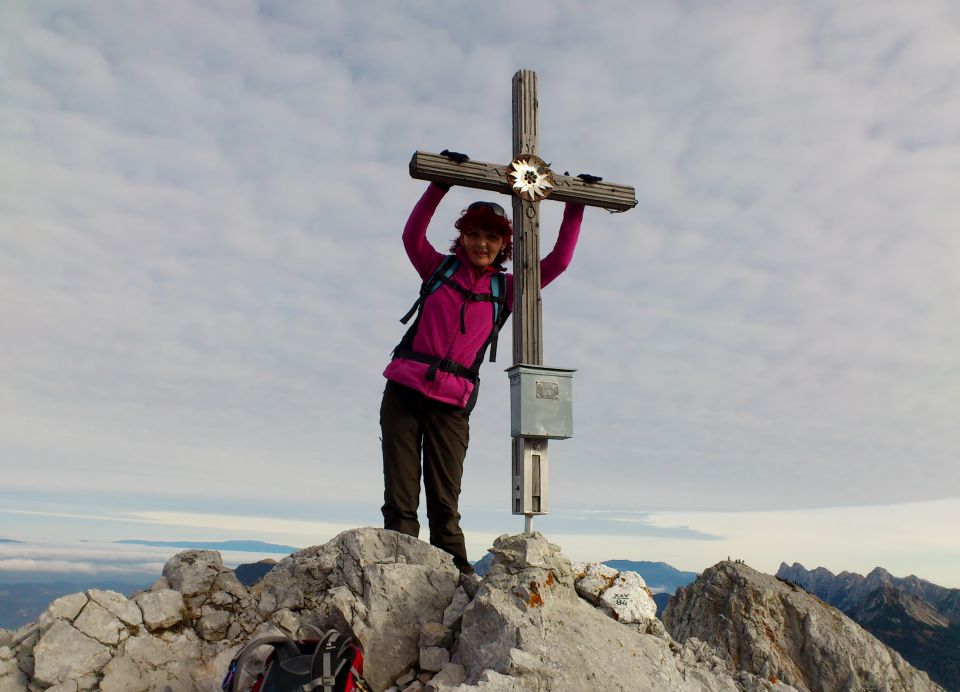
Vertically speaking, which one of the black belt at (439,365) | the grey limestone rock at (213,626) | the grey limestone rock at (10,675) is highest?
the black belt at (439,365)

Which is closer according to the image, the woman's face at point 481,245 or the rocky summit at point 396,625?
the rocky summit at point 396,625

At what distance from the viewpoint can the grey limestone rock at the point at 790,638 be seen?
509 inches

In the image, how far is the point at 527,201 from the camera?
912cm

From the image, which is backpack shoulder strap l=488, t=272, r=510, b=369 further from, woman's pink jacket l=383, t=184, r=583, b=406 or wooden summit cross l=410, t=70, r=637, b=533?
wooden summit cross l=410, t=70, r=637, b=533

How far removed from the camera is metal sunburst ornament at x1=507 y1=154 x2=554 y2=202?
905 cm

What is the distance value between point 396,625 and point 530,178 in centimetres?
566

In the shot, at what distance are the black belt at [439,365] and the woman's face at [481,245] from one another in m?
1.35

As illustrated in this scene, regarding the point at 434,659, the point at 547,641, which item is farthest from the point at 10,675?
the point at 547,641

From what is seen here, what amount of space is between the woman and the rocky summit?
0.80 metres

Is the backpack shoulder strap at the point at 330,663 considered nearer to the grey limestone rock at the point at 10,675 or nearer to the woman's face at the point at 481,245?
the grey limestone rock at the point at 10,675

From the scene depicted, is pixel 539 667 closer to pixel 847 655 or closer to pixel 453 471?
pixel 453 471

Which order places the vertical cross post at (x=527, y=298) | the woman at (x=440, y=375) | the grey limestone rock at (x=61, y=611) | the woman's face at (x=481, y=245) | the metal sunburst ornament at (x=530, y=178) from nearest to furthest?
the grey limestone rock at (x=61, y=611) → the woman at (x=440, y=375) → the vertical cross post at (x=527, y=298) → the woman's face at (x=481, y=245) → the metal sunburst ornament at (x=530, y=178)

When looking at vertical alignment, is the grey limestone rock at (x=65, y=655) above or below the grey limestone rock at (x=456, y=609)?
below

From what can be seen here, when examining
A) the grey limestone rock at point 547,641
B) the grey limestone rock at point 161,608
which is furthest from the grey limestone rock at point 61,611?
the grey limestone rock at point 547,641
